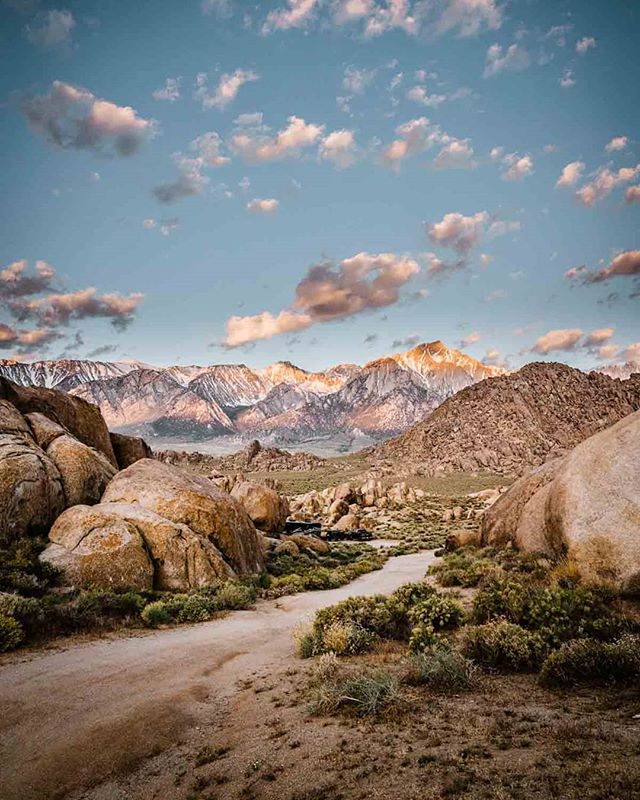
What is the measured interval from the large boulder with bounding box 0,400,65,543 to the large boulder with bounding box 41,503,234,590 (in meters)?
0.95

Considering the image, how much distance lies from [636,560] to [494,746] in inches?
366

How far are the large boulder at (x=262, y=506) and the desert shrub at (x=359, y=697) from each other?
88.1 feet

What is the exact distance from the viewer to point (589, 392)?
15738 centimetres

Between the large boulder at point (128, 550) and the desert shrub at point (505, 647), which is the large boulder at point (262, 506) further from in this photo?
the desert shrub at point (505, 647)

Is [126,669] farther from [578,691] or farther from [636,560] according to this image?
[636,560]

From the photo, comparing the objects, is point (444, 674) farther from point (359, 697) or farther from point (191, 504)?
point (191, 504)

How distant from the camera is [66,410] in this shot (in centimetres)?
2627

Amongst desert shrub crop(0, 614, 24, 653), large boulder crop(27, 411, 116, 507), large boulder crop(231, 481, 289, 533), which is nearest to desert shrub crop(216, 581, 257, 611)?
desert shrub crop(0, 614, 24, 653)

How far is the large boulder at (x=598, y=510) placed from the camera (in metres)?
12.2

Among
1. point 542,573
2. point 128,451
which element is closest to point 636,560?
point 542,573

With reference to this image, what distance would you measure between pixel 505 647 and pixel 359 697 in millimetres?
3133

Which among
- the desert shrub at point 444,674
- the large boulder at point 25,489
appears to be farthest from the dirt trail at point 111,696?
the large boulder at point 25,489

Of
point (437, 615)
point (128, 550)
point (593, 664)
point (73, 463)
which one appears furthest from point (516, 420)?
point (593, 664)

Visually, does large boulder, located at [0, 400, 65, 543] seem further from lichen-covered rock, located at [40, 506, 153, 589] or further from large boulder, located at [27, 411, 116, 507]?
lichen-covered rock, located at [40, 506, 153, 589]
